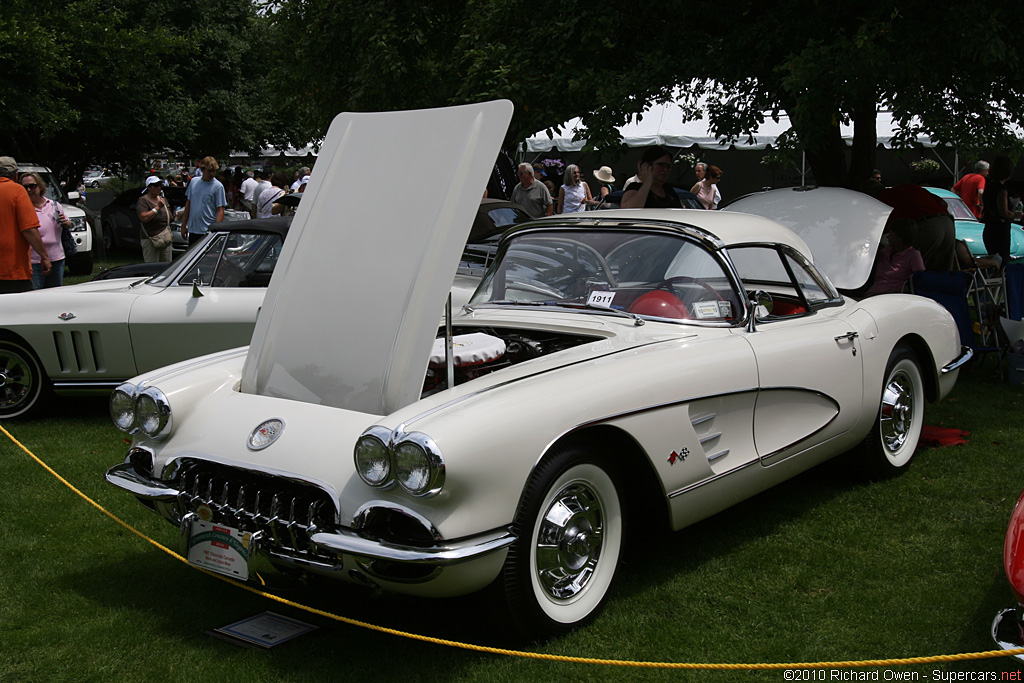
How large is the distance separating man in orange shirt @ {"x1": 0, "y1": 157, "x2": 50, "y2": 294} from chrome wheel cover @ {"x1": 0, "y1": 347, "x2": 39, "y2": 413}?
3.92 ft

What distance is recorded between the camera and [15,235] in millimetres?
7285

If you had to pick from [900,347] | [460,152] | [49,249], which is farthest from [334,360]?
[49,249]

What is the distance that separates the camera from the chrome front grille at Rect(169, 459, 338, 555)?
3.04 meters

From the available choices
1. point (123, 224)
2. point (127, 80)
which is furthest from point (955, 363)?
point (127, 80)

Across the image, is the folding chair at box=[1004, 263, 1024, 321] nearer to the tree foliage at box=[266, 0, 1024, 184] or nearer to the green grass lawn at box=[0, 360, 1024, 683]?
the tree foliage at box=[266, 0, 1024, 184]

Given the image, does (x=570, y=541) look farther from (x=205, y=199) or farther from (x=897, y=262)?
(x=205, y=199)

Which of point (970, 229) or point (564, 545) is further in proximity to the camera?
point (970, 229)

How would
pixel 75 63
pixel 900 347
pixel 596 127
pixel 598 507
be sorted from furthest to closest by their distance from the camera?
1. pixel 75 63
2. pixel 596 127
3. pixel 900 347
4. pixel 598 507

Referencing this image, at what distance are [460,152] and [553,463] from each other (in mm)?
1245

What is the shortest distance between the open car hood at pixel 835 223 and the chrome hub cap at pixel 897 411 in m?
0.94

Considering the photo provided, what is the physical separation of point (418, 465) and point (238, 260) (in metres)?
4.14

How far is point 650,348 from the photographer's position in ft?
12.2

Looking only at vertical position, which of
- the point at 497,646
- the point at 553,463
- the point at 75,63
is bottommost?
the point at 497,646

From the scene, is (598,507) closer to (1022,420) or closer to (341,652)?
(341,652)
